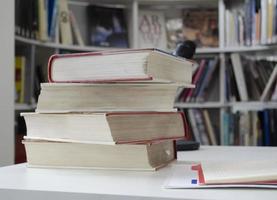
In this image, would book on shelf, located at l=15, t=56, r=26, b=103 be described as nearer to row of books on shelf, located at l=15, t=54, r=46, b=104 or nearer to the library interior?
row of books on shelf, located at l=15, t=54, r=46, b=104

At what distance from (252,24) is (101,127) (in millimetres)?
2355

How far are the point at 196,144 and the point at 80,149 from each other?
0.55 m

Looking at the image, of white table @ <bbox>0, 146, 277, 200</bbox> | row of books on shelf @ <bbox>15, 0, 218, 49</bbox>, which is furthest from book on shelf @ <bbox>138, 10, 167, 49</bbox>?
white table @ <bbox>0, 146, 277, 200</bbox>

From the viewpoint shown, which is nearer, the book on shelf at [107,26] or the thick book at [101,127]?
the thick book at [101,127]

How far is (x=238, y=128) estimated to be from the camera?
278 cm

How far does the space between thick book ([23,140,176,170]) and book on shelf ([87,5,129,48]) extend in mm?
2374

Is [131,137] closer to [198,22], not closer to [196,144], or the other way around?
[196,144]

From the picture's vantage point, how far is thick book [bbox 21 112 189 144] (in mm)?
605

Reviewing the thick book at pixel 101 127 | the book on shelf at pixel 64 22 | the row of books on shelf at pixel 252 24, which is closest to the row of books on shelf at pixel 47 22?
the book on shelf at pixel 64 22

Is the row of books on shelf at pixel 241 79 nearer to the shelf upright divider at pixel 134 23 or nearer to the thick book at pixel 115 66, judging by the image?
the shelf upright divider at pixel 134 23

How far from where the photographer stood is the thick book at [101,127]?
0.61 meters

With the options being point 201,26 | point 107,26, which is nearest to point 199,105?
point 201,26

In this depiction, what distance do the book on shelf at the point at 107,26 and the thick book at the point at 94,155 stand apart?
7.79ft

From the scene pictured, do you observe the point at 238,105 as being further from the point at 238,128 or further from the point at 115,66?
the point at 115,66
